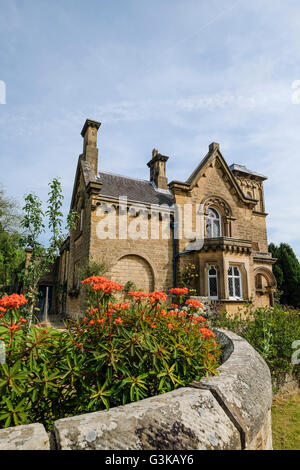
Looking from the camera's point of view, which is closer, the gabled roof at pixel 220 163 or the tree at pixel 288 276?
the gabled roof at pixel 220 163

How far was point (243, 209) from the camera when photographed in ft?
64.3

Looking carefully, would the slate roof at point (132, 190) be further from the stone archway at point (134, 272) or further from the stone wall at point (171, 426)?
the stone wall at point (171, 426)

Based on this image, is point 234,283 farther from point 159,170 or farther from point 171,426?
point 171,426

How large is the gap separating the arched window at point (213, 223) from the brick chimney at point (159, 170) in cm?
383

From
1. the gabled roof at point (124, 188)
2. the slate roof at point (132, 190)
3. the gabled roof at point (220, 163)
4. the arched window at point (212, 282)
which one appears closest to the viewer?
the arched window at point (212, 282)

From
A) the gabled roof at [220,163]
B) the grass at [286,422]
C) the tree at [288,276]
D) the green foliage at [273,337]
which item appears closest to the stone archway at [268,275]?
the gabled roof at [220,163]

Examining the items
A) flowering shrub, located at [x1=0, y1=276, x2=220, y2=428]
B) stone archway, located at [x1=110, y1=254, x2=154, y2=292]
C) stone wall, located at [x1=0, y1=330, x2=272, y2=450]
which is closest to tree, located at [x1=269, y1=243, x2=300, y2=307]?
stone archway, located at [x1=110, y1=254, x2=154, y2=292]

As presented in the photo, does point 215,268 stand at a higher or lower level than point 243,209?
lower

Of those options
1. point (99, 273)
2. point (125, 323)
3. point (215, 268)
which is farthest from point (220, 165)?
point (125, 323)

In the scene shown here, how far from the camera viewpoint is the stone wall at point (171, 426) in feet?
4.75

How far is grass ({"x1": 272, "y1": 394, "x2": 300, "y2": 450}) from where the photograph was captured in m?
3.72

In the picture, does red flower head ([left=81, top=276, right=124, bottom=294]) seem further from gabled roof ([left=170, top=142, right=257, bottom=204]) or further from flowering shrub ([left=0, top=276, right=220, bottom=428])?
gabled roof ([left=170, top=142, right=257, bottom=204])
